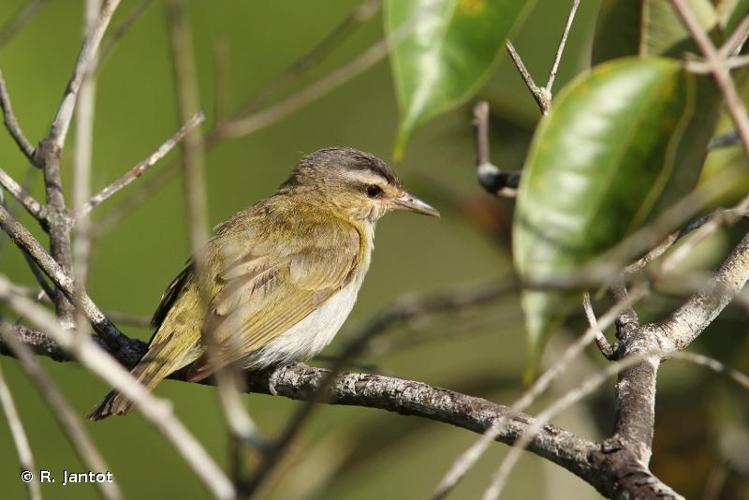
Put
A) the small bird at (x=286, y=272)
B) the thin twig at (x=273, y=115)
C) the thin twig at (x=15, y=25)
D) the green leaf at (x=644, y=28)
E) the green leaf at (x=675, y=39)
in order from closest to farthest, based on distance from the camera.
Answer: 1. the thin twig at (x=273, y=115)
2. the green leaf at (x=675, y=39)
3. the green leaf at (x=644, y=28)
4. the thin twig at (x=15, y=25)
5. the small bird at (x=286, y=272)


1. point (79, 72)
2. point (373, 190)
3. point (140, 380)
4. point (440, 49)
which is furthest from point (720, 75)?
point (373, 190)

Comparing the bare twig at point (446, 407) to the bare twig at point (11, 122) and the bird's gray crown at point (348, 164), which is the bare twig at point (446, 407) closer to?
the bare twig at point (11, 122)

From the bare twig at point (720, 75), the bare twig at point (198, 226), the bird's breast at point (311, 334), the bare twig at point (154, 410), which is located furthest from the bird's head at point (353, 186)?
the bare twig at point (154, 410)

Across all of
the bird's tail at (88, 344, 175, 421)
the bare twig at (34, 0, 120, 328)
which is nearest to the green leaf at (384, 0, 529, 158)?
the bare twig at (34, 0, 120, 328)

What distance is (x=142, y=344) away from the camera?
363cm

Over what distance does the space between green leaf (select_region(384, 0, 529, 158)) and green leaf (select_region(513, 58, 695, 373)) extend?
0.52ft

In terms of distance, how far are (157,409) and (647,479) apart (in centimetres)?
103

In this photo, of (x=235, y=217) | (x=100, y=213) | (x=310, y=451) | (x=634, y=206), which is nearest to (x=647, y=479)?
(x=634, y=206)

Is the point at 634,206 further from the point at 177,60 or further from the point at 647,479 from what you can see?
the point at 177,60

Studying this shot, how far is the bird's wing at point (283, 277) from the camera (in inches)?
153

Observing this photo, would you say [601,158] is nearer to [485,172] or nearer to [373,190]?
[485,172]

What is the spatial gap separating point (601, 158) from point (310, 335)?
2.58m

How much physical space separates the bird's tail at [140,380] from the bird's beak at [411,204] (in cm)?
176

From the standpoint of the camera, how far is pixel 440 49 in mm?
1733
